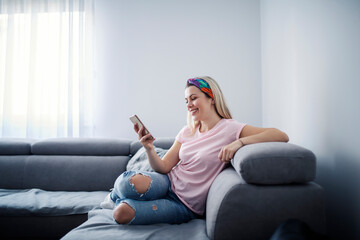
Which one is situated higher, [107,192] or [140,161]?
[140,161]

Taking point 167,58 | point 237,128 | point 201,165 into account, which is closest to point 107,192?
point 201,165

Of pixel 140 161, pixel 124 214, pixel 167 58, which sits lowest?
pixel 124 214

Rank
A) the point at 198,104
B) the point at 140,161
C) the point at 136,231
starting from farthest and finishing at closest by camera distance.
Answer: the point at 140,161, the point at 198,104, the point at 136,231

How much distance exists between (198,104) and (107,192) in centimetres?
102

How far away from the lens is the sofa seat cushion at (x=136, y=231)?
93cm

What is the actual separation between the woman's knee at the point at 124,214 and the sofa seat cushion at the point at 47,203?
461 mm

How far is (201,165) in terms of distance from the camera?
121cm

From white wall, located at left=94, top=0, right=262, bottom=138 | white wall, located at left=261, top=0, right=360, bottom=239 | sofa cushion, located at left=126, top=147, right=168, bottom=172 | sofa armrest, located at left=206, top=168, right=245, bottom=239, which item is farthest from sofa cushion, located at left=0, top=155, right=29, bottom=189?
Result: white wall, located at left=261, top=0, right=360, bottom=239

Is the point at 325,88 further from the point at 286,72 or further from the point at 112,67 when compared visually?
the point at 112,67

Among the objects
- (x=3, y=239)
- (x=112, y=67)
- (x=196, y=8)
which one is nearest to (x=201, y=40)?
(x=196, y=8)

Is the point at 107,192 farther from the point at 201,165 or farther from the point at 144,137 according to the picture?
the point at 201,165

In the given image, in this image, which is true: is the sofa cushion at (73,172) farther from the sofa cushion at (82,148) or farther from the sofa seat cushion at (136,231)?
the sofa seat cushion at (136,231)

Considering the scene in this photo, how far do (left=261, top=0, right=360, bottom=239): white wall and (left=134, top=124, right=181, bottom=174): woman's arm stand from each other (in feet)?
2.47

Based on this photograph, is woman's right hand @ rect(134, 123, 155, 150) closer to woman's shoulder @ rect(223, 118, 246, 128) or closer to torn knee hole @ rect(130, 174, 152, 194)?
torn knee hole @ rect(130, 174, 152, 194)
